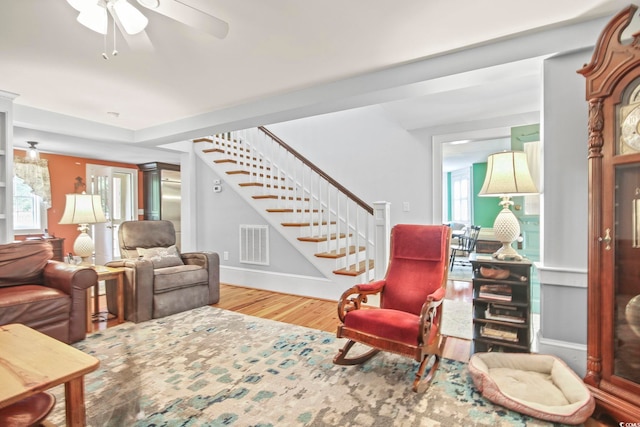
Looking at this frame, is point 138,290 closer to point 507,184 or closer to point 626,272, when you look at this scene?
point 507,184

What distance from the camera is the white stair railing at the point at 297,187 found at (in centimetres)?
437

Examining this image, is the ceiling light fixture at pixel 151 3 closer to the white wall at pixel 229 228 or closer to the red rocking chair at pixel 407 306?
the red rocking chair at pixel 407 306

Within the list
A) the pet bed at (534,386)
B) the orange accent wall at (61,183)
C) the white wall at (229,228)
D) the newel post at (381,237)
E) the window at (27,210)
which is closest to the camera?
the pet bed at (534,386)

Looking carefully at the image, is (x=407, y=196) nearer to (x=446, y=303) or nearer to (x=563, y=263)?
(x=446, y=303)

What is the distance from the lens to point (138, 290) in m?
3.05

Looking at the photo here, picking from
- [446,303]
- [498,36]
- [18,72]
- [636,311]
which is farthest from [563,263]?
[18,72]

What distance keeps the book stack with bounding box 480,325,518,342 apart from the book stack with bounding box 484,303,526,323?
10 centimetres

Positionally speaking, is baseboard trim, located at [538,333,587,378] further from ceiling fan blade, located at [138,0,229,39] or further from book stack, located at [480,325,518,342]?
ceiling fan blade, located at [138,0,229,39]

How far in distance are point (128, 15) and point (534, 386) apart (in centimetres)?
310

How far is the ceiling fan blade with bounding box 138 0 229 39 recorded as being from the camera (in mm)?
1458

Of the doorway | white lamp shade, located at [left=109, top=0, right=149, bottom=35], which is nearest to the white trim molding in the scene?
white lamp shade, located at [left=109, top=0, right=149, bottom=35]

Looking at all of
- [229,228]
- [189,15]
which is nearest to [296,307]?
[229,228]

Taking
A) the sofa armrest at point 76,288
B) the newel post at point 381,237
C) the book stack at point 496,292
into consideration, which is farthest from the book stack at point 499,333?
the sofa armrest at point 76,288

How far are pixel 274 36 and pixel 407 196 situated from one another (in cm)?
295
